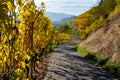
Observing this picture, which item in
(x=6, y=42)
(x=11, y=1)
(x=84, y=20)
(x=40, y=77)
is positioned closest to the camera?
(x=11, y=1)

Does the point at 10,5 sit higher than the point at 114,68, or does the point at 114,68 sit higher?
the point at 10,5

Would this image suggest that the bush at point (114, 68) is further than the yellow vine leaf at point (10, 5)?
Yes

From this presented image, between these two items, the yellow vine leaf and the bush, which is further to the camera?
the bush

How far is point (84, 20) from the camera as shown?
93.9 meters

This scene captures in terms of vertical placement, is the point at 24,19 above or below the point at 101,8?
below

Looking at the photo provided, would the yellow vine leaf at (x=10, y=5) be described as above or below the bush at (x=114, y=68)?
above

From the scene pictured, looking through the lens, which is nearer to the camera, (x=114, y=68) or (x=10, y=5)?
(x=10, y=5)

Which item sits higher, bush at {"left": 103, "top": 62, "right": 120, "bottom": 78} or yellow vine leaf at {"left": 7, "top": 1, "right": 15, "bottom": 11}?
yellow vine leaf at {"left": 7, "top": 1, "right": 15, "bottom": 11}

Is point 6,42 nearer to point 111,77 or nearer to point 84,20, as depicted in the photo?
point 111,77

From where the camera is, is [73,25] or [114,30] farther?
[73,25]

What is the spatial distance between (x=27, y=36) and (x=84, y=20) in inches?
3167

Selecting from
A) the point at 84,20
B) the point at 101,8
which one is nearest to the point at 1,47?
the point at 101,8

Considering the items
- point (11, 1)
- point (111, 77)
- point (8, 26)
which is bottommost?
point (111, 77)

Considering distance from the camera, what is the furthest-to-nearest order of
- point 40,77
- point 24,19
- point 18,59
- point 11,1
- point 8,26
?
1. point 40,77
2. point 24,19
3. point 18,59
4. point 11,1
5. point 8,26
